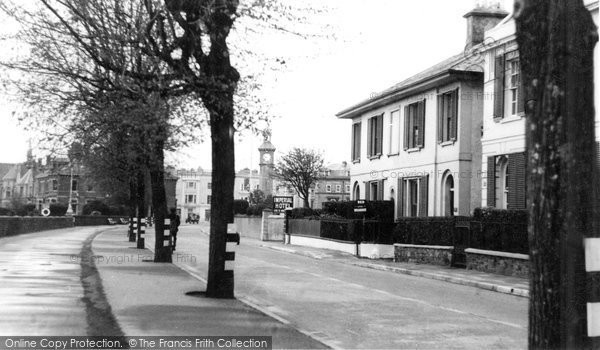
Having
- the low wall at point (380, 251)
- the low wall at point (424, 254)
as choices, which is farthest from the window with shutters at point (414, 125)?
the low wall at point (424, 254)

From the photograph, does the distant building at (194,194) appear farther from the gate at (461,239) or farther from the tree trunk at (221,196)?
the tree trunk at (221,196)

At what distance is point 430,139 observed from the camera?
96.5 feet

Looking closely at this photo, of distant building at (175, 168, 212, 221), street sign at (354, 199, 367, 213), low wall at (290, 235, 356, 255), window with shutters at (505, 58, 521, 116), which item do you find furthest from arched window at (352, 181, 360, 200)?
distant building at (175, 168, 212, 221)

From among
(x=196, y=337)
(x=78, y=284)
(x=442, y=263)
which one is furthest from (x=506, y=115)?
(x=196, y=337)

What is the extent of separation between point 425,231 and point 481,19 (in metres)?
11.4

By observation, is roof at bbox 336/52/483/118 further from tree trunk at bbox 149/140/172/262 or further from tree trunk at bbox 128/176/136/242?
tree trunk at bbox 128/176/136/242

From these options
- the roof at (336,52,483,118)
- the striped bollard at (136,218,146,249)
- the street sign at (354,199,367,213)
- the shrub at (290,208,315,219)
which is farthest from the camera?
the shrub at (290,208,315,219)

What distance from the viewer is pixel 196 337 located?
8172mm

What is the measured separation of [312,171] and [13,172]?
10708 cm

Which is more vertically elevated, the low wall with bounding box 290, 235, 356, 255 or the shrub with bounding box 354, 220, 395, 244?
the shrub with bounding box 354, 220, 395, 244

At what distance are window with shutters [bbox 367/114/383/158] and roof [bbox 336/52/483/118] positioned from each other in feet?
2.31

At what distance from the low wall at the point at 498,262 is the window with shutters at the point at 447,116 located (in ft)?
24.0

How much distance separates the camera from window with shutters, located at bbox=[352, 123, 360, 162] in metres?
38.1

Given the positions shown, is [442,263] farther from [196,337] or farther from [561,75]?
[561,75]
